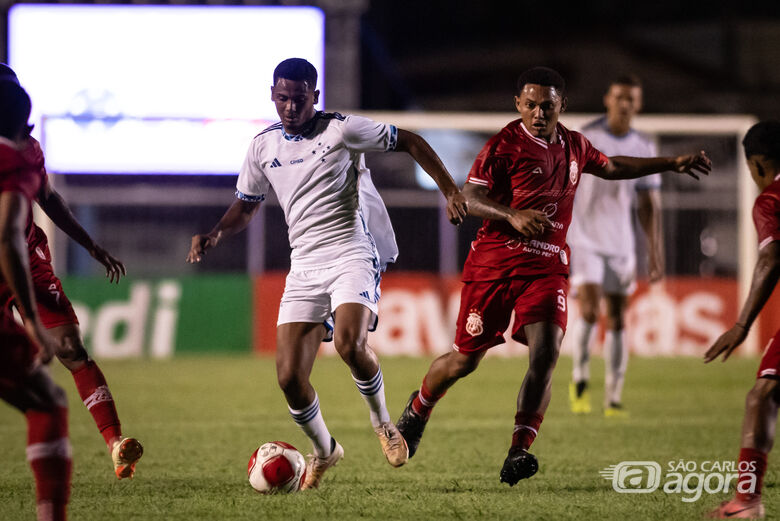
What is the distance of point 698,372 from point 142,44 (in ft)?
33.0

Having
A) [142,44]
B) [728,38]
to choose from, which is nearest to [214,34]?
[142,44]

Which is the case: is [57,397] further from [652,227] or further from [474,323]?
[652,227]

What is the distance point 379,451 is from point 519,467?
2006mm

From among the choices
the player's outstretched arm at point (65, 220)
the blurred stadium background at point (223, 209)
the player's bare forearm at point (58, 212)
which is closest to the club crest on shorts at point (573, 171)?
the player's outstretched arm at point (65, 220)

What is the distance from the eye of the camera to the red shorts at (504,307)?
227 inches

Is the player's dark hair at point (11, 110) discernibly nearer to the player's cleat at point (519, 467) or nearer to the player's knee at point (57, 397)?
the player's knee at point (57, 397)

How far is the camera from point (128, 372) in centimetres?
1327

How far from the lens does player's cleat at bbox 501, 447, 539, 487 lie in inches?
207

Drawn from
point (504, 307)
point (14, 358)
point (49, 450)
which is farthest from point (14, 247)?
point (504, 307)

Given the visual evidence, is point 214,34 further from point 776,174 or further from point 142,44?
point 776,174

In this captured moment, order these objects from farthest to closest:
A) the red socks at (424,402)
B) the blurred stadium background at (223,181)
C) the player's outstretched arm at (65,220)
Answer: the blurred stadium background at (223,181) → the red socks at (424,402) → the player's outstretched arm at (65,220)

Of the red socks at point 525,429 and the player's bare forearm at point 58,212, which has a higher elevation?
the player's bare forearm at point 58,212

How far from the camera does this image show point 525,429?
18.1 ft

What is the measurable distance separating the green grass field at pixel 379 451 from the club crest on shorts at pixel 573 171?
1576 mm
